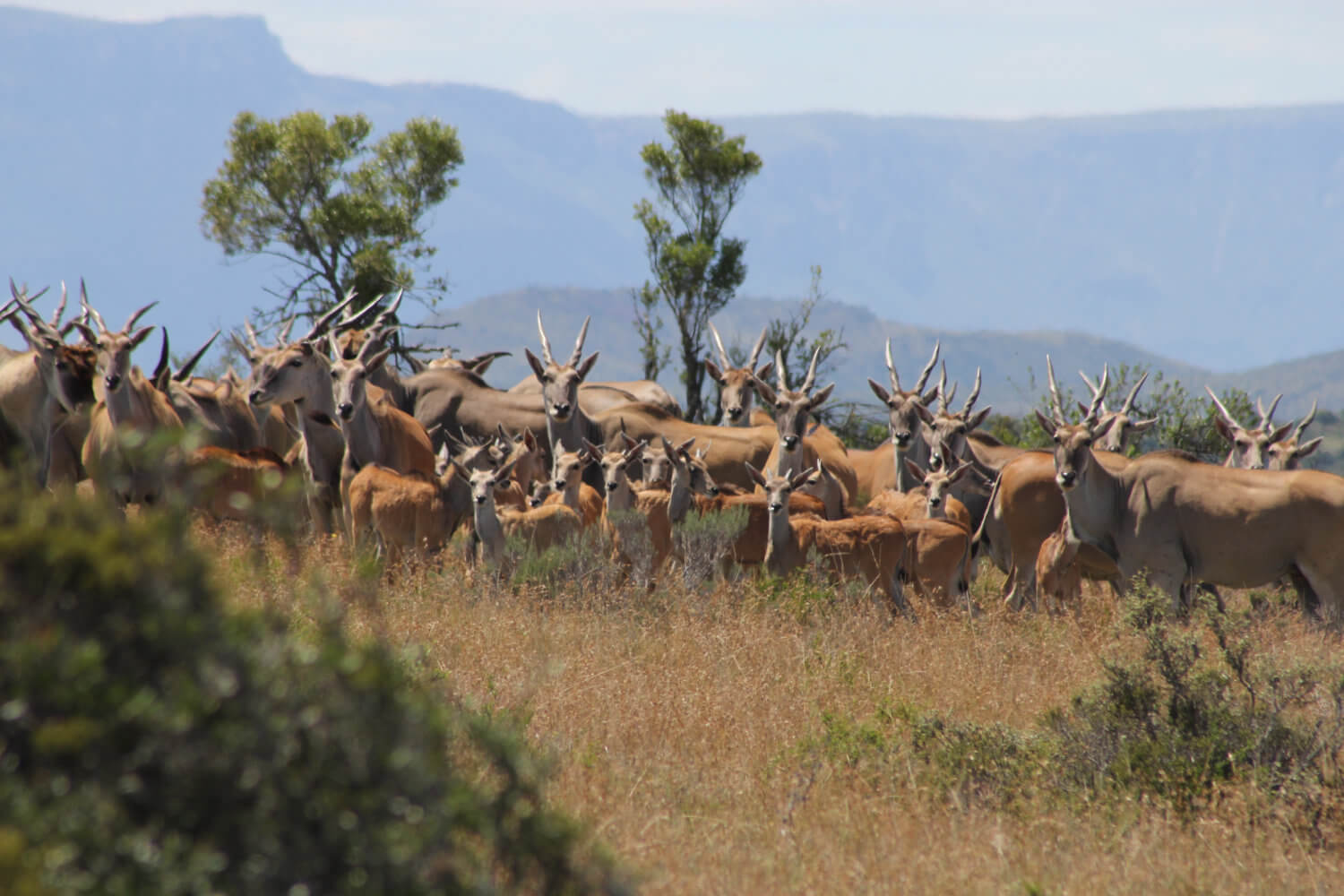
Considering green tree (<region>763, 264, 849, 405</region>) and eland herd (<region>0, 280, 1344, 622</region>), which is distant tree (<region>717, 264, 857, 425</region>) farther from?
eland herd (<region>0, 280, 1344, 622</region>)

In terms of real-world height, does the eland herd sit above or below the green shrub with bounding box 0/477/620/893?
below

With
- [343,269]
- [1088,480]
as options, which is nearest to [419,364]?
[343,269]

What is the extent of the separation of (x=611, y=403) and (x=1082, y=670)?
1059cm

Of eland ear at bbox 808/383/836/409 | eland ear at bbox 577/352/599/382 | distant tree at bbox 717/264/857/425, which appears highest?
eland ear at bbox 808/383/836/409

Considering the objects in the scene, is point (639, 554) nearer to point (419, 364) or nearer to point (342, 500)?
point (342, 500)

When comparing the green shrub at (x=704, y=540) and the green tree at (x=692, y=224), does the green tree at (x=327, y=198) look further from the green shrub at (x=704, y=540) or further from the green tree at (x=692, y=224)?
the green shrub at (x=704, y=540)

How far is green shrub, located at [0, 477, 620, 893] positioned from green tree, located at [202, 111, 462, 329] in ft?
75.9

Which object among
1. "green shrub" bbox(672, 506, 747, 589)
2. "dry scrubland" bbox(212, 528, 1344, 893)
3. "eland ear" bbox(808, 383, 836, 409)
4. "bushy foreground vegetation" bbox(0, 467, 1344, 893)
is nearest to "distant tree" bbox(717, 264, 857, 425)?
"eland ear" bbox(808, 383, 836, 409)

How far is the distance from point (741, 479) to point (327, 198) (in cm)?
1467

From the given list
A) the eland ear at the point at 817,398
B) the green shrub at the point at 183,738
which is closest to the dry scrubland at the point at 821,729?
the green shrub at the point at 183,738

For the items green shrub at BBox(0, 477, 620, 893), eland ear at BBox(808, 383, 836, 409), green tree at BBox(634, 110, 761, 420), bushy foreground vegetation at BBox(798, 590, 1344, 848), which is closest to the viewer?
green shrub at BBox(0, 477, 620, 893)

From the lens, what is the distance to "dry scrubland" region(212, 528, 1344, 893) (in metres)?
5.27

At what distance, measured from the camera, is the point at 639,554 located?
444 inches

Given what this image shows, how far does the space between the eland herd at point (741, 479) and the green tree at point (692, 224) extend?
9158mm
